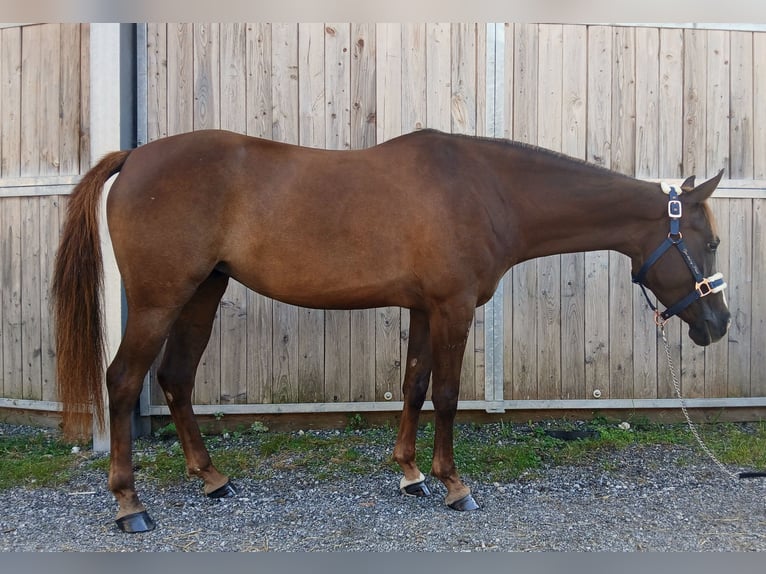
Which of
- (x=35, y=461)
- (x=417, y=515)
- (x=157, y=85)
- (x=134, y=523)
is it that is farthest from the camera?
(x=157, y=85)

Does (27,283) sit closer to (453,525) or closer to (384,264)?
(384,264)

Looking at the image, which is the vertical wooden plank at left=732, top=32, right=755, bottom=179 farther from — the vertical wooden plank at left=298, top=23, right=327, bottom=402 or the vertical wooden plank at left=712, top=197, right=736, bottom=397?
the vertical wooden plank at left=298, top=23, right=327, bottom=402

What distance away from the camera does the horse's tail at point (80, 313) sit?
10.1ft

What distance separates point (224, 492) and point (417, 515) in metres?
1.14

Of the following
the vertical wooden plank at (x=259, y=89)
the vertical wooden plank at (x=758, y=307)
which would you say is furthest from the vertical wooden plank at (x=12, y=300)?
the vertical wooden plank at (x=758, y=307)

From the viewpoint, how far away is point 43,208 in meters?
4.61

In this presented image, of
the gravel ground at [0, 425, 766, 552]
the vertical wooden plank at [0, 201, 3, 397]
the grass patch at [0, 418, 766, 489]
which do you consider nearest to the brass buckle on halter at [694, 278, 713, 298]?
the gravel ground at [0, 425, 766, 552]

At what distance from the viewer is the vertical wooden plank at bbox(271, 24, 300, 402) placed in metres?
4.47

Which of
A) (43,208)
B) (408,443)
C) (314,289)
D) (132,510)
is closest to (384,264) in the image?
(314,289)

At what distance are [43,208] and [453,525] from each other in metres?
3.92

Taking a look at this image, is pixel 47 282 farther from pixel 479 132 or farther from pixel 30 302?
pixel 479 132

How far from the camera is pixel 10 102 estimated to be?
4.71 m

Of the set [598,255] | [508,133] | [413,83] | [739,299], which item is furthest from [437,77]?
[739,299]

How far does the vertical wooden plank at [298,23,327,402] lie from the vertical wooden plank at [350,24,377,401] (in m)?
0.23
